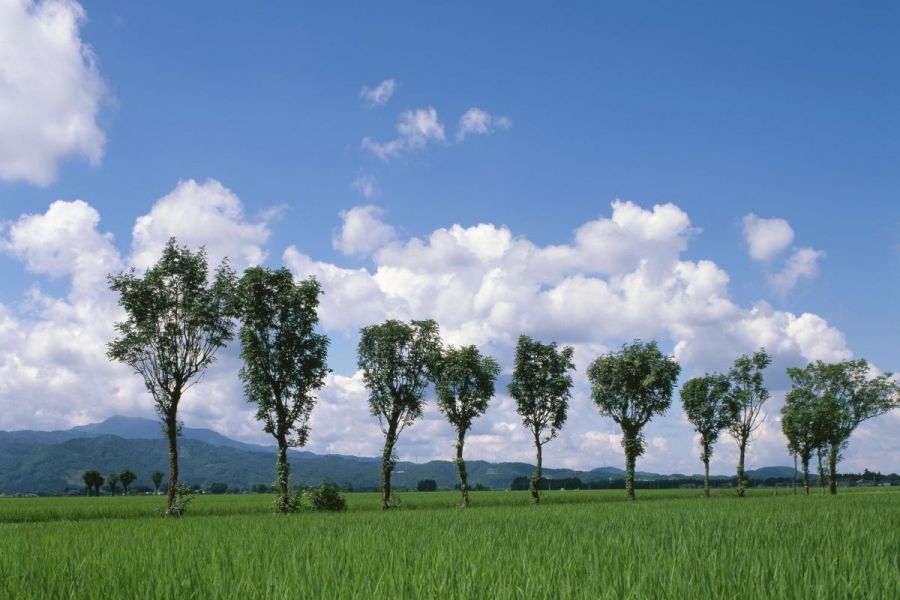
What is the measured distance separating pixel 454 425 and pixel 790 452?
56141 millimetres

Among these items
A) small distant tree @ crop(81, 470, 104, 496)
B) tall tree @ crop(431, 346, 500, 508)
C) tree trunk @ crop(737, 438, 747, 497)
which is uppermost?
tall tree @ crop(431, 346, 500, 508)

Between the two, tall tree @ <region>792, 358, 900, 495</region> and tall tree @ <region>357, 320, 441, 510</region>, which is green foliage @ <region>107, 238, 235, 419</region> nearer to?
tall tree @ <region>357, 320, 441, 510</region>

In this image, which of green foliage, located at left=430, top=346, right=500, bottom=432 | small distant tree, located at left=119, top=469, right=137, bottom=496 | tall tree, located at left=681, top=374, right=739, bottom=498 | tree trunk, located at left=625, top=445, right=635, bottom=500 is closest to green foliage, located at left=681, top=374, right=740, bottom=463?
tall tree, located at left=681, top=374, right=739, bottom=498

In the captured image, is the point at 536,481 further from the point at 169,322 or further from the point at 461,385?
the point at 169,322

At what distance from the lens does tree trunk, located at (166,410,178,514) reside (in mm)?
35219

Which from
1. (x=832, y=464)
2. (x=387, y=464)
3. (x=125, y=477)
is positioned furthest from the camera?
(x=125, y=477)

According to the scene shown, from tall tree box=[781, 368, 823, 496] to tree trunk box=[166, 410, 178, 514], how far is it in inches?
2849

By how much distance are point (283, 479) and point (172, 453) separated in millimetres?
7079

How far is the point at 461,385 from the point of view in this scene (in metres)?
49.8

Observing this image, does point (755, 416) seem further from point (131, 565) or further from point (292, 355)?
point (131, 565)

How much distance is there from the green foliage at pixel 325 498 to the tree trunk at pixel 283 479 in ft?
9.11

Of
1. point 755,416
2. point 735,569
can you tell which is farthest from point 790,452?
point 735,569

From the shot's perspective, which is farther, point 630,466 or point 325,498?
point 630,466

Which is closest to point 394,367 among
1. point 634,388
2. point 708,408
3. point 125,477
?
point 634,388
